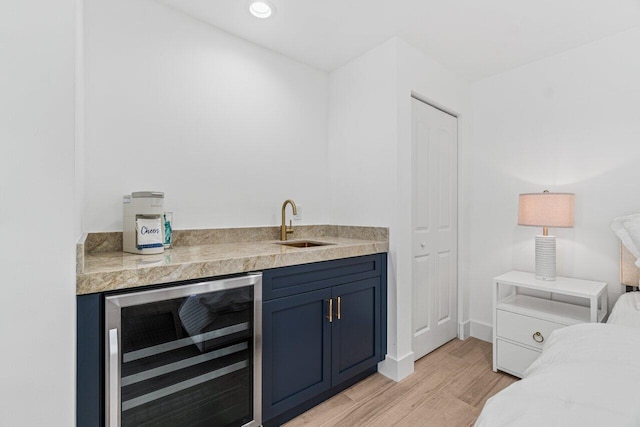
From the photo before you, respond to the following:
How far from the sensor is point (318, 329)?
70.4 inches

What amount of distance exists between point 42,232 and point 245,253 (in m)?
0.82

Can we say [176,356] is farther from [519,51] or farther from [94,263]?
[519,51]

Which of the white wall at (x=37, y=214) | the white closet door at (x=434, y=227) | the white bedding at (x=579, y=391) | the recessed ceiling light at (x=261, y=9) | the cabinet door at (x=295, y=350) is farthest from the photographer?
the white closet door at (x=434, y=227)

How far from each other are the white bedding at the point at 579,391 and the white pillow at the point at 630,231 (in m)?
1.06

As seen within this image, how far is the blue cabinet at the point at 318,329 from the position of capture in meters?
1.59

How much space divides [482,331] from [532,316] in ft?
2.59

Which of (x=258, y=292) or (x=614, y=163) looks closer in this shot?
(x=258, y=292)

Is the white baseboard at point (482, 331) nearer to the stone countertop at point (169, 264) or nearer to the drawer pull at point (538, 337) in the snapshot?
the drawer pull at point (538, 337)

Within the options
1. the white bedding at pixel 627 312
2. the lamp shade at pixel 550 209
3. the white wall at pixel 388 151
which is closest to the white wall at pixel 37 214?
the white wall at pixel 388 151

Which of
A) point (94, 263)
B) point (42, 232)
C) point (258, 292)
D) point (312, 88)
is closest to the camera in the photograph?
point (42, 232)

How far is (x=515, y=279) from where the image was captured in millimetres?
2264

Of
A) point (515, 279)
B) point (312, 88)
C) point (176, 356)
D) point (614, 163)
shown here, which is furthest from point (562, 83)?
point (176, 356)

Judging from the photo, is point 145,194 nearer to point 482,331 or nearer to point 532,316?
point 532,316

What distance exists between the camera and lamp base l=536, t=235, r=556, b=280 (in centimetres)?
219
